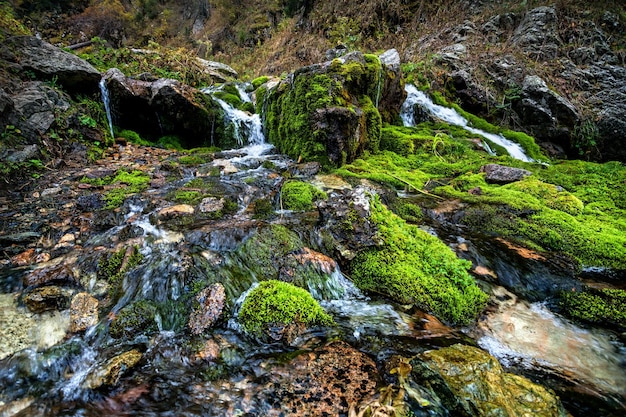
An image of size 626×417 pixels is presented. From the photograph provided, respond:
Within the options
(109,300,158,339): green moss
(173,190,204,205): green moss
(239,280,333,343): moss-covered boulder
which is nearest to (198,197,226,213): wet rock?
(173,190,204,205): green moss

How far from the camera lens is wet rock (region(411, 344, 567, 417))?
1.81 meters

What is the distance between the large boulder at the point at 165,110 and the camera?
9.04m

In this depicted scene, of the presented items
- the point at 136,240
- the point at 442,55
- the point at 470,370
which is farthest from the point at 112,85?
the point at 442,55

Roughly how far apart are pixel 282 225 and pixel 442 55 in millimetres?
13173

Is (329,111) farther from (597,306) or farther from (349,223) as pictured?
(597,306)

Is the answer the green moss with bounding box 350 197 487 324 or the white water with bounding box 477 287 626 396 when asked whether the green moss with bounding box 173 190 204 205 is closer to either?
the green moss with bounding box 350 197 487 324

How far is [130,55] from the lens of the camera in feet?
41.8

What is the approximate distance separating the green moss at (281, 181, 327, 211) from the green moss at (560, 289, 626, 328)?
3.55 meters

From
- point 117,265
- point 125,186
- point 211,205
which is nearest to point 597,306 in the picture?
point 211,205

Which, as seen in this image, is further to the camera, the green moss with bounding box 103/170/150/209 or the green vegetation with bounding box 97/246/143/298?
the green moss with bounding box 103/170/150/209

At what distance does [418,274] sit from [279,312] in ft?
5.35

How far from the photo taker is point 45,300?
300cm

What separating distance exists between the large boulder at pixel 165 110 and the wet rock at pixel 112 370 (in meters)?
8.24

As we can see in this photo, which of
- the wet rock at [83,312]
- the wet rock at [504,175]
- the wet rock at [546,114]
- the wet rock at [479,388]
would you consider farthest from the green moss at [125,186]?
the wet rock at [546,114]
